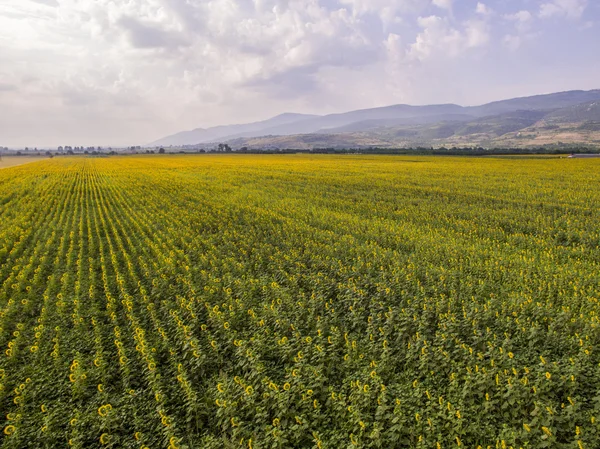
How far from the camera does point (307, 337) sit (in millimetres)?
7418

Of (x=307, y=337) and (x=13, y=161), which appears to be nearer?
(x=307, y=337)

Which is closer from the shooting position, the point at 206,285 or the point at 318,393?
the point at 318,393

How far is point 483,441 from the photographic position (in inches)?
197

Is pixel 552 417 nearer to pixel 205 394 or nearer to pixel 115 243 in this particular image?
pixel 205 394

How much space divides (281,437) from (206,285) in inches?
271

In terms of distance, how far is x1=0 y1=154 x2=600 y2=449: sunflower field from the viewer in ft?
17.9

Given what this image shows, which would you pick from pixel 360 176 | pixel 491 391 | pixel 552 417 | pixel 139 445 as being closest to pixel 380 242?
pixel 491 391

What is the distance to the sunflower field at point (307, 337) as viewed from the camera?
5.46 metres

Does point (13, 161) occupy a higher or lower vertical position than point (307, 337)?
higher

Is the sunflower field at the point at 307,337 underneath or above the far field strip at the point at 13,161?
underneath

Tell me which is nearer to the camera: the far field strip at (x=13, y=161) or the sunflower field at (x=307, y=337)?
the sunflower field at (x=307, y=337)

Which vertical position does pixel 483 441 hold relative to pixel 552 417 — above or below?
below

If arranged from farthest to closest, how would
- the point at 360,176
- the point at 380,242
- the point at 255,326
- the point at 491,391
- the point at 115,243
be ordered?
the point at 360,176
the point at 115,243
the point at 380,242
the point at 255,326
the point at 491,391

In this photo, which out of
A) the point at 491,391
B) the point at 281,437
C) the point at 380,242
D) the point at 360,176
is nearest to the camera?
the point at 281,437
